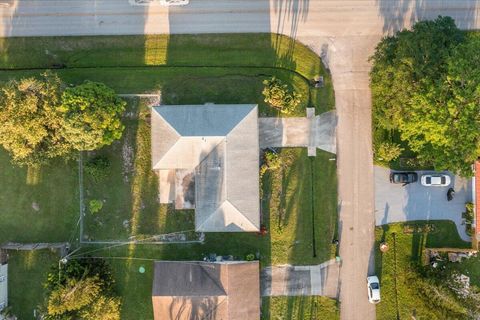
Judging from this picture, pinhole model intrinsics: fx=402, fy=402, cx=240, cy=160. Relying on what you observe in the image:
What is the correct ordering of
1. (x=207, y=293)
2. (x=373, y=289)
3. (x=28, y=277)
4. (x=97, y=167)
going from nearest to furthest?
(x=207, y=293), (x=97, y=167), (x=373, y=289), (x=28, y=277)

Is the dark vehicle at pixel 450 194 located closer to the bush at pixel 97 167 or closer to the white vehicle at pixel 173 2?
the white vehicle at pixel 173 2

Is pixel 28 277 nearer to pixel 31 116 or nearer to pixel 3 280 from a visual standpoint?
pixel 3 280

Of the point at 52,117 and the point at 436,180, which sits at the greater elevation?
the point at 52,117

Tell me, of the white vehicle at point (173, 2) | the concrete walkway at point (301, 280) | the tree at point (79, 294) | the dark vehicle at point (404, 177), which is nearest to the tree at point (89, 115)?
the white vehicle at point (173, 2)

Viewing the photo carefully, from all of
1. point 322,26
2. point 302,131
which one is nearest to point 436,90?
point 302,131

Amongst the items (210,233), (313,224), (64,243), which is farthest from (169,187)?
(313,224)

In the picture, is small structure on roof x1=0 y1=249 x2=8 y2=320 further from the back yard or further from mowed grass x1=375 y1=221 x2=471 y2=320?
mowed grass x1=375 y1=221 x2=471 y2=320

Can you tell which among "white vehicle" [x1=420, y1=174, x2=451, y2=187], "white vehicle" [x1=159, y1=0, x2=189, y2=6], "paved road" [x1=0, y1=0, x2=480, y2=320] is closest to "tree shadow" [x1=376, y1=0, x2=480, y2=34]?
"paved road" [x1=0, y1=0, x2=480, y2=320]
